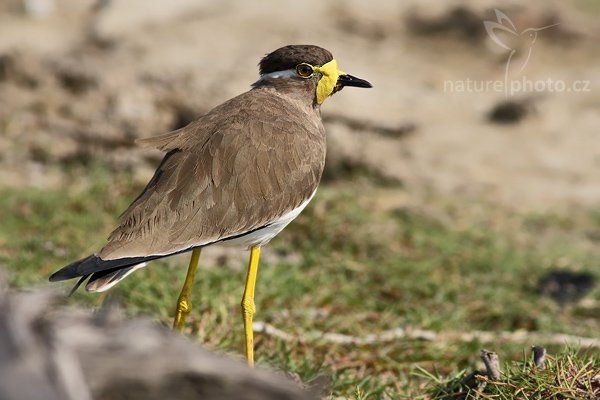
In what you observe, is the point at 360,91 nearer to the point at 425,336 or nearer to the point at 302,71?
the point at 425,336

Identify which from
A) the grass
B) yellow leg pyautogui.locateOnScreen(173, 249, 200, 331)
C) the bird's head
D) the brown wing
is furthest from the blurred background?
the bird's head

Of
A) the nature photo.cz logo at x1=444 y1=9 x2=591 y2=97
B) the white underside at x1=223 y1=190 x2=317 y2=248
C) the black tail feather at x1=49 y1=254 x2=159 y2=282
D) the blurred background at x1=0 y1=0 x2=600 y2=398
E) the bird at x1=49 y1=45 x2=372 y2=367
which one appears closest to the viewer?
the black tail feather at x1=49 y1=254 x2=159 y2=282

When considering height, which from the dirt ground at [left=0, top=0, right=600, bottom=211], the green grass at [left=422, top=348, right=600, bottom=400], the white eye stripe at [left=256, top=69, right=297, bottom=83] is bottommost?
the green grass at [left=422, top=348, right=600, bottom=400]

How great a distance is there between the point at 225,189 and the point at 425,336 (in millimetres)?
1696

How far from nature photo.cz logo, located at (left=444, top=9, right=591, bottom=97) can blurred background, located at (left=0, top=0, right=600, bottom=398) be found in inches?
1.3

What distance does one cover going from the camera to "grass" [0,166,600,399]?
456 cm

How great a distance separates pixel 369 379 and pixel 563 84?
26.7 feet

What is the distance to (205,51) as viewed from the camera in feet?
33.7

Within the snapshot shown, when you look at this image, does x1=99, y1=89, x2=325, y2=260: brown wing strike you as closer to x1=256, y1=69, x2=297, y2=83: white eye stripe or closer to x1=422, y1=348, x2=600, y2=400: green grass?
x1=256, y1=69, x2=297, y2=83: white eye stripe

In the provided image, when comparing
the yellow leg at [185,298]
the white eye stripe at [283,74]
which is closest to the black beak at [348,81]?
the white eye stripe at [283,74]

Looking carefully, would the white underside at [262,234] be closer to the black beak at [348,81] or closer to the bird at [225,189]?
the bird at [225,189]

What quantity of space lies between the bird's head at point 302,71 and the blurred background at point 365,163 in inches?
48.6

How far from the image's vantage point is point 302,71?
14.8 feet

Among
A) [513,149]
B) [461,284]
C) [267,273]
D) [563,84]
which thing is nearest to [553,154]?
[513,149]
